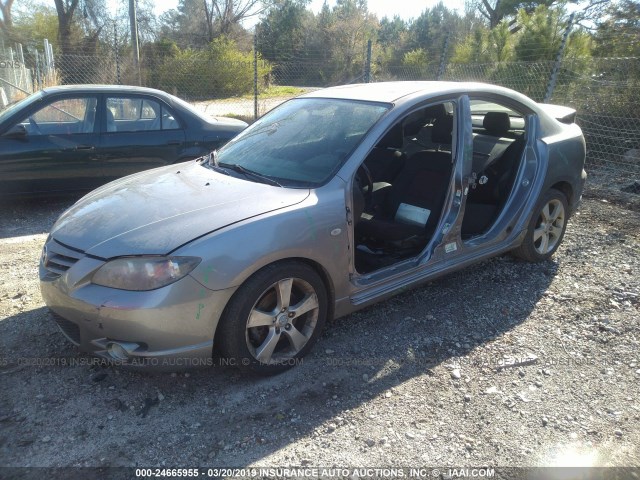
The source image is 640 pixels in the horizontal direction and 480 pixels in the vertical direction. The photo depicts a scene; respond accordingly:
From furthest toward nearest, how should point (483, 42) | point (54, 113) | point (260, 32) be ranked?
point (260, 32) → point (483, 42) → point (54, 113)

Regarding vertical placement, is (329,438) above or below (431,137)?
below

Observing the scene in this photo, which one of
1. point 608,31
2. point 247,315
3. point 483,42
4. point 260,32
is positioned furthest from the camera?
point 260,32

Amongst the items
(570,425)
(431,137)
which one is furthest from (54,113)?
(570,425)

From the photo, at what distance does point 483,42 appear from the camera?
13.1 metres

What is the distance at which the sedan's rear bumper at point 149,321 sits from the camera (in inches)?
101

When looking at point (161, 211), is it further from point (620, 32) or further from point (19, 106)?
point (620, 32)

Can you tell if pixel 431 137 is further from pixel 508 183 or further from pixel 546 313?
pixel 546 313

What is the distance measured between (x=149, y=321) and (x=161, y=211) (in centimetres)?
69

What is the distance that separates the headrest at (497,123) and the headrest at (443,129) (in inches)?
23.0

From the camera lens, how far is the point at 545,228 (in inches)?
181

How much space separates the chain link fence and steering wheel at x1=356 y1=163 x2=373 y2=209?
4.62m

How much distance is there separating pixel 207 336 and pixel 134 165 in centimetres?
427

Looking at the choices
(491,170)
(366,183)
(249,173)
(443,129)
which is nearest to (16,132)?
(249,173)

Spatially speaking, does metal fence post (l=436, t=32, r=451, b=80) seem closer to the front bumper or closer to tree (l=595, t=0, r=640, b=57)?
tree (l=595, t=0, r=640, b=57)
